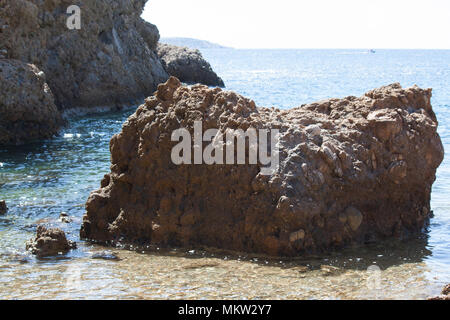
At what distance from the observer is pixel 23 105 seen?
57.1 ft

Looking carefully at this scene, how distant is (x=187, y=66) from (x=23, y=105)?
25903 millimetres

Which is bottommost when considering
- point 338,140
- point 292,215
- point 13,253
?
point 13,253

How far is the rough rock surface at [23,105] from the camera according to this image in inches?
669

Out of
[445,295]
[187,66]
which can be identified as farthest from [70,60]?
[445,295]

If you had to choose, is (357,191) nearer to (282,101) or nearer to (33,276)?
(33,276)

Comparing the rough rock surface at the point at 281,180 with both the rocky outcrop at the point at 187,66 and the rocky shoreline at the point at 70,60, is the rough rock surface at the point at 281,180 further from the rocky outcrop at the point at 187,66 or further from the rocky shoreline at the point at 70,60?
the rocky outcrop at the point at 187,66

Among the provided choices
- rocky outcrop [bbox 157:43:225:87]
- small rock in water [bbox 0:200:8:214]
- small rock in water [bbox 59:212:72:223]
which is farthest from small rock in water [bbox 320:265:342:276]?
rocky outcrop [bbox 157:43:225:87]

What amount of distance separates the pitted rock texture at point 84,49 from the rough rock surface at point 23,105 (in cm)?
155

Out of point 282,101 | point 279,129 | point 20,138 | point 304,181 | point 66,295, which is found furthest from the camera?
point 282,101

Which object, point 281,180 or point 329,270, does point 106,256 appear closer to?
point 281,180

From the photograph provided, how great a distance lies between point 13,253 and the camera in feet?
26.2


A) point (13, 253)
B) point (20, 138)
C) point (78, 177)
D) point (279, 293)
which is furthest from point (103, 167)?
point (279, 293)

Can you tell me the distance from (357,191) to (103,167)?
26.2 ft

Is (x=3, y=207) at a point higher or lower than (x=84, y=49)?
lower
